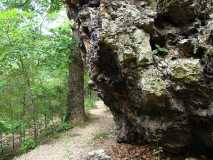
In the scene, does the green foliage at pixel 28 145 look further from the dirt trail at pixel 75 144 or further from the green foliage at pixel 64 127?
the green foliage at pixel 64 127

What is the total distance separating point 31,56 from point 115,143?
5.68m

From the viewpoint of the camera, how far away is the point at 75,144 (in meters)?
14.1

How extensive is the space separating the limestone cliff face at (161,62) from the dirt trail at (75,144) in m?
2.88

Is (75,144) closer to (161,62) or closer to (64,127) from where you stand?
(64,127)

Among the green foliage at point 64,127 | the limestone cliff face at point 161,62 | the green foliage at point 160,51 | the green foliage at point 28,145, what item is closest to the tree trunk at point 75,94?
the green foliage at point 64,127

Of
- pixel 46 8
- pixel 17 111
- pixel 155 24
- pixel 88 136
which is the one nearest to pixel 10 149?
pixel 17 111

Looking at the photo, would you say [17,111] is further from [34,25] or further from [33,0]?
[33,0]

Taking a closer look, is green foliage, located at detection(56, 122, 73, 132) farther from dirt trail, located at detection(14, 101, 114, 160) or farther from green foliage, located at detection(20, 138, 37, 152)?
green foliage, located at detection(20, 138, 37, 152)

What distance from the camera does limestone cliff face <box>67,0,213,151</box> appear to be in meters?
8.61

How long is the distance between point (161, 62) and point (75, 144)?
20.5 feet

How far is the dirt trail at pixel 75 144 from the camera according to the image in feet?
42.0

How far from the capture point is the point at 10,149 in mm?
17000

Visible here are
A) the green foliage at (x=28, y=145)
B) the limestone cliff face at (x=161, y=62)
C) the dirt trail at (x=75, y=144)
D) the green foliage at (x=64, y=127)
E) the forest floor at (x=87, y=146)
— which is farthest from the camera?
the green foliage at (x=64, y=127)

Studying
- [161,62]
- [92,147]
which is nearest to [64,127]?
[92,147]
